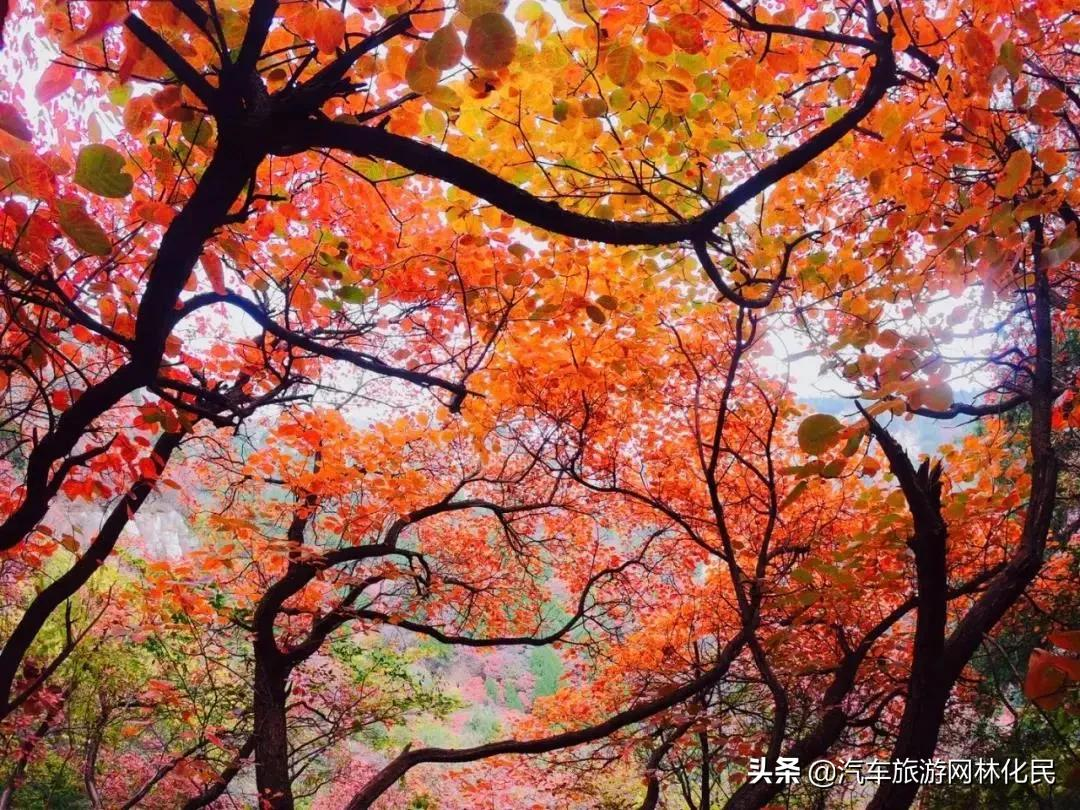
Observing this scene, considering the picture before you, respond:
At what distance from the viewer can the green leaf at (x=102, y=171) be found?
152 centimetres

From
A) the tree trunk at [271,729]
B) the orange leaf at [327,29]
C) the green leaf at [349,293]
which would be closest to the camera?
the orange leaf at [327,29]

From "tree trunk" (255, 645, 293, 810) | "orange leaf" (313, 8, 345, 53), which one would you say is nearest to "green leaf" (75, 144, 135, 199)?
"orange leaf" (313, 8, 345, 53)

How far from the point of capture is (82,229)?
171 cm

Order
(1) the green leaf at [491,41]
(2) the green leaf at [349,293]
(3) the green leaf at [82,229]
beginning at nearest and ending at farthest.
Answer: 1. (1) the green leaf at [491,41]
2. (3) the green leaf at [82,229]
3. (2) the green leaf at [349,293]

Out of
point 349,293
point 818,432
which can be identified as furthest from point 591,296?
point 818,432

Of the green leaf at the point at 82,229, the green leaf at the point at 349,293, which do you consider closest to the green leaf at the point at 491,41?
the green leaf at the point at 82,229

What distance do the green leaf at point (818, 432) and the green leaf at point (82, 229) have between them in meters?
1.71

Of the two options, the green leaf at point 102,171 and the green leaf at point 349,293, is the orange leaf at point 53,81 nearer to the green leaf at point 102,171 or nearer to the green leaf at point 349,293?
the green leaf at point 102,171

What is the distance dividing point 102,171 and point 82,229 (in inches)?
9.2

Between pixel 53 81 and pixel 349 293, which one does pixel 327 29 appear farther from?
pixel 349 293

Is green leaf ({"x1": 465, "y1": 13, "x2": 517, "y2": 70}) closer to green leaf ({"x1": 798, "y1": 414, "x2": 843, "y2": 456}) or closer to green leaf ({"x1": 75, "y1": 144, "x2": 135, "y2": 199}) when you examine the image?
green leaf ({"x1": 75, "y1": 144, "x2": 135, "y2": 199})

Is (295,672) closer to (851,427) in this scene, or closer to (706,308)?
(706,308)

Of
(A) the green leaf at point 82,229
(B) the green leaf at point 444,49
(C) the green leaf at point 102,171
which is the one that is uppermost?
(B) the green leaf at point 444,49

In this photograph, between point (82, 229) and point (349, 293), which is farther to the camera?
point (349, 293)
